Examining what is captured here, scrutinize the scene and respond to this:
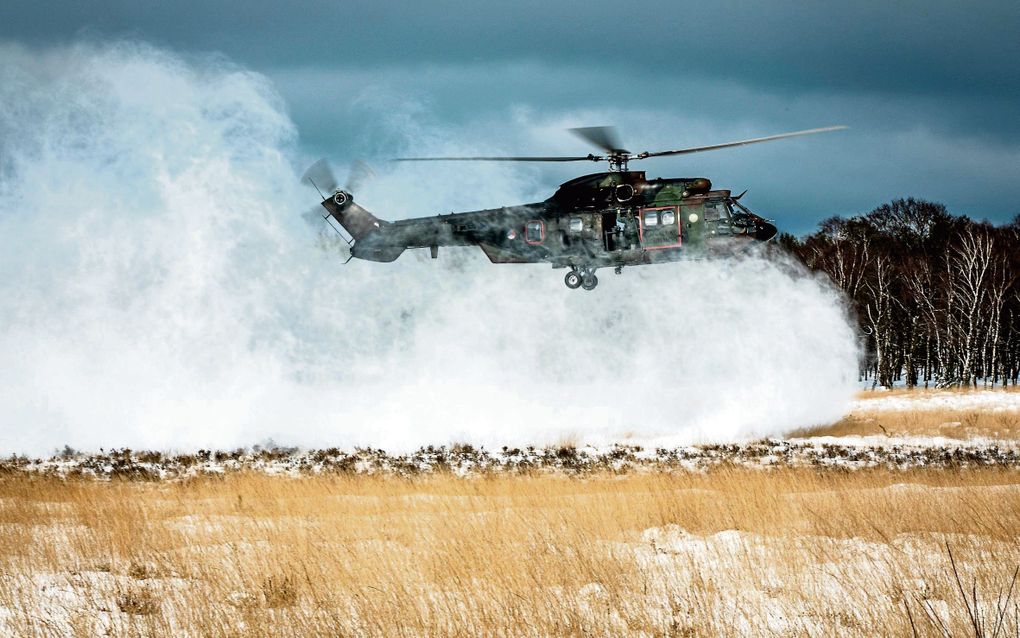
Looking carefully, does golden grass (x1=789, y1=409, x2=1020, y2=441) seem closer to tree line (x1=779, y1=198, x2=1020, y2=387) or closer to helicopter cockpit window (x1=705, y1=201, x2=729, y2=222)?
helicopter cockpit window (x1=705, y1=201, x2=729, y2=222)

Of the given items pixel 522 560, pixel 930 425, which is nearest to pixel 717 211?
pixel 930 425

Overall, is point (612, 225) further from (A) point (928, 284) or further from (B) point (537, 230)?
(A) point (928, 284)

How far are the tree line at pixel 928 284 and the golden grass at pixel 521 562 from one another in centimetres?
4057

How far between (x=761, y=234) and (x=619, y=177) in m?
3.67

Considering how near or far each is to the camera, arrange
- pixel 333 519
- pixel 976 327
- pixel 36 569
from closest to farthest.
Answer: pixel 36 569, pixel 333 519, pixel 976 327

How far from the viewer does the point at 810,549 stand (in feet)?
36.6

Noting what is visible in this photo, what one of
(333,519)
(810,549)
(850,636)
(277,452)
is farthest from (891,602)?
(277,452)

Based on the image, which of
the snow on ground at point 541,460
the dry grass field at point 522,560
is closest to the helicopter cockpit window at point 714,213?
the snow on ground at point 541,460

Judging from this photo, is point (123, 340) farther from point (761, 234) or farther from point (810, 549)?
point (810, 549)

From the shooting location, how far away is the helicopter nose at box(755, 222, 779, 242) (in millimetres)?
23891

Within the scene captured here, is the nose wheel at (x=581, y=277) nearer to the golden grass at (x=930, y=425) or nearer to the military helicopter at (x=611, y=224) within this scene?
the military helicopter at (x=611, y=224)

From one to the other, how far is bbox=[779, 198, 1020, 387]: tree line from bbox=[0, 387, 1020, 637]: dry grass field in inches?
1582

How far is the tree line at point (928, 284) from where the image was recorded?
55875 millimetres

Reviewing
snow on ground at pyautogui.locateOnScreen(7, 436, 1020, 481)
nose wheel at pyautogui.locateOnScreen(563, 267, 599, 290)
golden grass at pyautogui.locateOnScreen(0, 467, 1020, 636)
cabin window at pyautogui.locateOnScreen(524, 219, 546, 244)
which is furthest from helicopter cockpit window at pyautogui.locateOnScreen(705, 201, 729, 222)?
golden grass at pyautogui.locateOnScreen(0, 467, 1020, 636)
